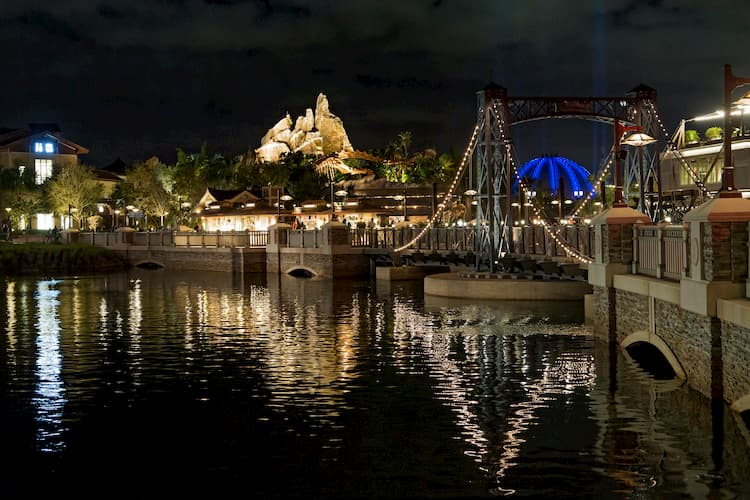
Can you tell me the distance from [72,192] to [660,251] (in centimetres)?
9630

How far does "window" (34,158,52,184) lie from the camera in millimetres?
119375

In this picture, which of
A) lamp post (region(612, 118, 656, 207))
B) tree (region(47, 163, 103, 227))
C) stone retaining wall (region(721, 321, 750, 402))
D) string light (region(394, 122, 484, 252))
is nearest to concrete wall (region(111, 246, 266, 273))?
string light (region(394, 122, 484, 252))

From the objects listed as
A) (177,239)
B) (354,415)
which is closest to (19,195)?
(177,239)

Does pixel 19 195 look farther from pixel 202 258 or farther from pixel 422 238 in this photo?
pixel 422 238

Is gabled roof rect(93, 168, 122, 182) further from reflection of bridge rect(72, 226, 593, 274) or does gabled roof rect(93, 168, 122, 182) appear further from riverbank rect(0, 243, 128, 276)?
riverbank rect(0, 243, 128, 276)

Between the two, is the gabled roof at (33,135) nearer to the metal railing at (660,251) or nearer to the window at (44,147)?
the window at (44,147)

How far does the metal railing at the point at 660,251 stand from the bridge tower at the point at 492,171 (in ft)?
56.9

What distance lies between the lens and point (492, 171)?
4538cm

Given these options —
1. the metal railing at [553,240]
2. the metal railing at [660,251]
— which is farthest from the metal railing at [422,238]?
the metal railing at [660,251]

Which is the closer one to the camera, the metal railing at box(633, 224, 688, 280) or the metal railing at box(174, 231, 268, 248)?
the metal railing at box(633, 224, 688, 280)

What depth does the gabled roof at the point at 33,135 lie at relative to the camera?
392 ft

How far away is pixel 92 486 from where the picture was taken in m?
14.8

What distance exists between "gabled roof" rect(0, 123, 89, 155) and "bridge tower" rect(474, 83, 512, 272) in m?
89.0

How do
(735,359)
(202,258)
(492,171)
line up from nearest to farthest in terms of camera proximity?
(735,359) → (492,171) → (202,258)
